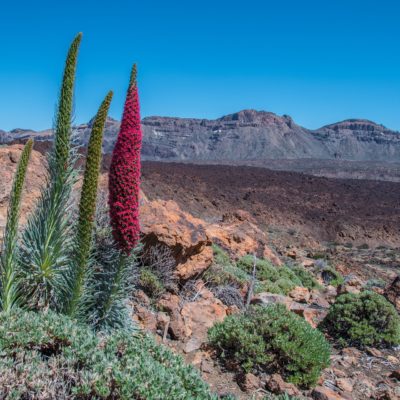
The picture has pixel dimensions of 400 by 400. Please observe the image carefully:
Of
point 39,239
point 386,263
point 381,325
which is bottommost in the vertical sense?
point 386,263

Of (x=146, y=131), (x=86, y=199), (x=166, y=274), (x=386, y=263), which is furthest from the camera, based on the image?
(x=146, y=131)

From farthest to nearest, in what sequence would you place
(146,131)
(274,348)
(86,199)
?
(146,131) → (274,348) → (86,199)

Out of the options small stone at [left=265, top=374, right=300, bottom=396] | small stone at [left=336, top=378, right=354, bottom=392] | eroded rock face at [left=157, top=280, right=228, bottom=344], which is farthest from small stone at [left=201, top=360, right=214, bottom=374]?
small stone at [left=336, top=378, right=354, bottom=392]

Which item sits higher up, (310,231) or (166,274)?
(166,274)

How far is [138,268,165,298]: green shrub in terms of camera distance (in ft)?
17.3

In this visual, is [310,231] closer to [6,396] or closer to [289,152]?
[6,396]

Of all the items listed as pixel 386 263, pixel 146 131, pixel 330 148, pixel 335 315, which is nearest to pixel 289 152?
pixel 330 148

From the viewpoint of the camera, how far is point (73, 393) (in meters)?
2.45

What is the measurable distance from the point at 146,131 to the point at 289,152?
4654cm

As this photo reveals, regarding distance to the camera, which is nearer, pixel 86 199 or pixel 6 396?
pixel 6 396

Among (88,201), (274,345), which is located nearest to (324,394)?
(274,345)

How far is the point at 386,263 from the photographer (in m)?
20.1

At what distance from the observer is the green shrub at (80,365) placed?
2445mm

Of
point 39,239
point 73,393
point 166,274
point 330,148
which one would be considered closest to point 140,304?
point 166,274
